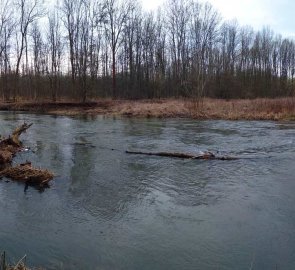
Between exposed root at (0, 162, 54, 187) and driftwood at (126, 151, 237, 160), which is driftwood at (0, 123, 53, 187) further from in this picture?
driftwood at (126, 151, 237, 160)

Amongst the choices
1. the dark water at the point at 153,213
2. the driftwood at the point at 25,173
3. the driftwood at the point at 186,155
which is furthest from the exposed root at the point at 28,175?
the driftwood at the point at 186,155

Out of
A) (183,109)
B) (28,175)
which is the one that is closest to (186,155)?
(28,175)

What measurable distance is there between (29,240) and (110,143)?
1048 cm

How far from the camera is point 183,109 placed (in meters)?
31.4

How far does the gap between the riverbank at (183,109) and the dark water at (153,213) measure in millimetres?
14174

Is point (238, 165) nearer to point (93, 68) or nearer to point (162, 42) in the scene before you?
point (93, 68)

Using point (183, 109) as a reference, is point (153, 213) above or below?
below

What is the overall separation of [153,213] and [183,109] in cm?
2398

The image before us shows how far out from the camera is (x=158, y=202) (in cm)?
858

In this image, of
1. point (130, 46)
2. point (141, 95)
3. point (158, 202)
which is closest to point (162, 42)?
point (130, 46)

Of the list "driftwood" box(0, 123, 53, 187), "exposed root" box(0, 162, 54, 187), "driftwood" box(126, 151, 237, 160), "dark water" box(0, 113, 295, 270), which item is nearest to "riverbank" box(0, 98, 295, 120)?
"dark water" box(0, 113, 295, 270)

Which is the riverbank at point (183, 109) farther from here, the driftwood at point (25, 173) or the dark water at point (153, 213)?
the driftwood at point (25, 173)

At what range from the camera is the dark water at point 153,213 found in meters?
6.04

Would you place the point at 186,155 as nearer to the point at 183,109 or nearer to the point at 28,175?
the point at 28,175
